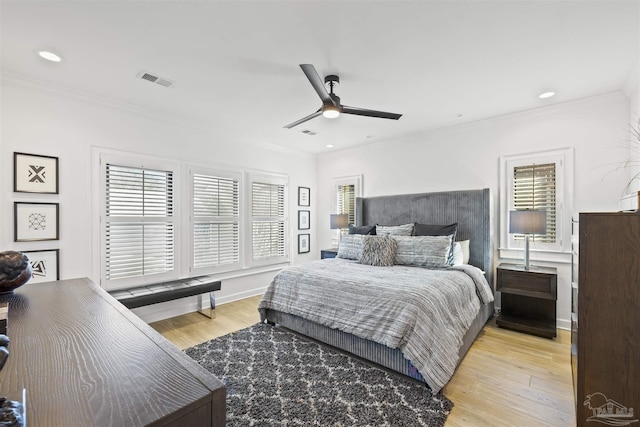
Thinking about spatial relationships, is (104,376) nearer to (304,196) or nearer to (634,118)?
(634,118)

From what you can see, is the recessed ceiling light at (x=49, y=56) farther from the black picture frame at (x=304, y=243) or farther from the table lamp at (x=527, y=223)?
the table lamp at (x=527, y=223)

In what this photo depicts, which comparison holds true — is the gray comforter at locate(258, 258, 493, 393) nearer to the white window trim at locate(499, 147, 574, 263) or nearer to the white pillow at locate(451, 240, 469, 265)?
the white pillow at locate(451, 240, 469, 265)

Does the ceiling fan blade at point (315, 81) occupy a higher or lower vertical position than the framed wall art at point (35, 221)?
higher

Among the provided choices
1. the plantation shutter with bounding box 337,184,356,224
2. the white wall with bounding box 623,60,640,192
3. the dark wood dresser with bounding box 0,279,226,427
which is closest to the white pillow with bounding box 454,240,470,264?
the white wall with bounding box 623,60,640,192

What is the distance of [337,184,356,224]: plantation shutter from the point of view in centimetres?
543

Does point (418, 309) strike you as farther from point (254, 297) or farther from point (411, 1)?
point (254, 297)

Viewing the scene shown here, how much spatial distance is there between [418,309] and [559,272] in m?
2.43

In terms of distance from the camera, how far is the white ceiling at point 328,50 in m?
1.90

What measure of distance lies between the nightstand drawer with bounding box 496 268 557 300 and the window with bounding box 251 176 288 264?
343cm

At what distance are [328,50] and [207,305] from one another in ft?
12.1

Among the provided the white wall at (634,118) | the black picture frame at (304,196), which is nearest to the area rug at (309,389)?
the white wall at (634,118)

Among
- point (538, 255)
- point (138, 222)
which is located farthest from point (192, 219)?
point (538, 255)

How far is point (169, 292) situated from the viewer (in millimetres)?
3379

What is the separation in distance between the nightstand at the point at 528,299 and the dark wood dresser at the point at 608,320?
164 centimetres
